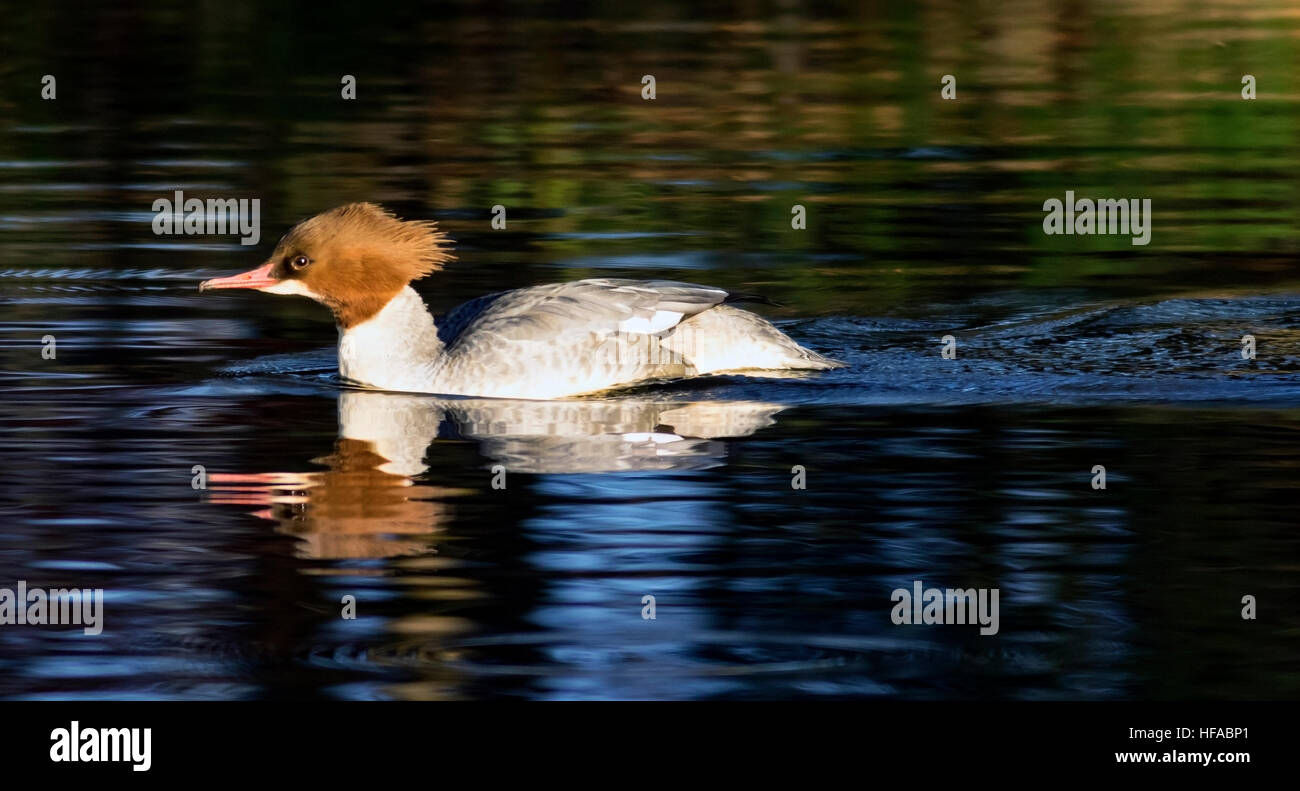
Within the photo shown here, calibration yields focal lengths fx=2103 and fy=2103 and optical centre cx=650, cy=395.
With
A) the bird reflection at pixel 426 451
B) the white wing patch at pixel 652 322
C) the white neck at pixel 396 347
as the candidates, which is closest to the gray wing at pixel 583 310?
the white wing patch at pixel 652 322

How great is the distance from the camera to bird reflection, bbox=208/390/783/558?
343 inches

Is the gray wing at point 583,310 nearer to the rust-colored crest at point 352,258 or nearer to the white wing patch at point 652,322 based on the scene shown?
the white wing patch at point 652,322

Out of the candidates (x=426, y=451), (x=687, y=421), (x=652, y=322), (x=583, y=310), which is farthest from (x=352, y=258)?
(x=687, y=421)

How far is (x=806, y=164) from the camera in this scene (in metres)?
20.2

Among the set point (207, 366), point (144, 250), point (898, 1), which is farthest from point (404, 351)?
point (898, 1)

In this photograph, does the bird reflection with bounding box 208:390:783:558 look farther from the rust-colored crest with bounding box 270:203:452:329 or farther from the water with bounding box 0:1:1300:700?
the rust-colored crest with bounding box 270:203:452:329

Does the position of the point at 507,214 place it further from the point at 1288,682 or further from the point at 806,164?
the point at 1288,682

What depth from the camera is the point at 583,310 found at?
1142 cm

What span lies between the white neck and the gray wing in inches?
6.2

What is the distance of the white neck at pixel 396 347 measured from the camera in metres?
11.6

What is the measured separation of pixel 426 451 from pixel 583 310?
1.65 metres

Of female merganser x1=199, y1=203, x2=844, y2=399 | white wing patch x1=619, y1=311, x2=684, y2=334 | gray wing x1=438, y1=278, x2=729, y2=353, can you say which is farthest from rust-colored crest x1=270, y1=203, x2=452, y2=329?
white wing patch x1=619, y1=311, x2=684, y2=334
